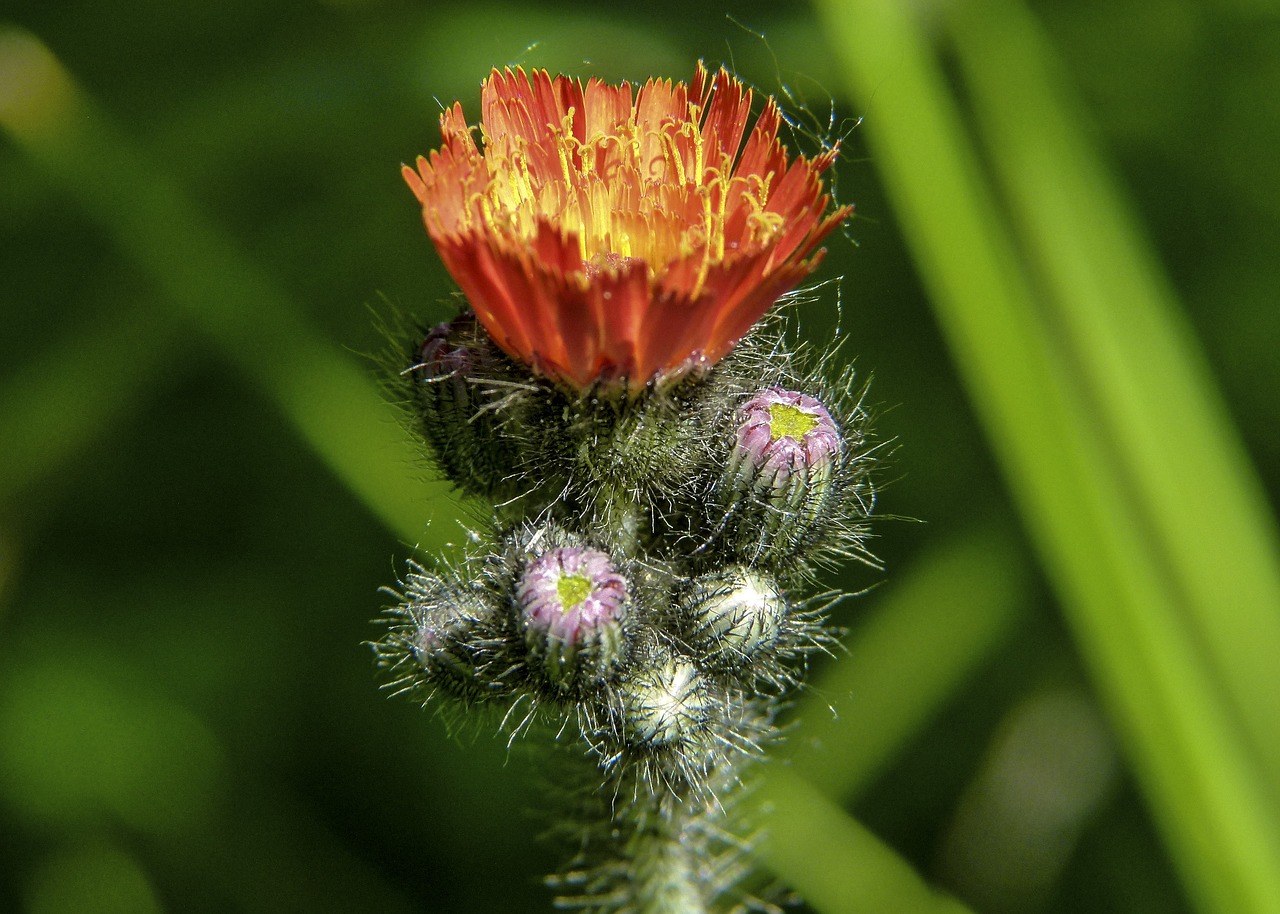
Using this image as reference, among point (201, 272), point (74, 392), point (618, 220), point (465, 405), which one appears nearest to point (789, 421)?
point (618, 220)

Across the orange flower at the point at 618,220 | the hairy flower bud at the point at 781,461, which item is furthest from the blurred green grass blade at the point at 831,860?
the orange flower at the point at 618,220

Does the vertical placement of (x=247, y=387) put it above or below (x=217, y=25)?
below

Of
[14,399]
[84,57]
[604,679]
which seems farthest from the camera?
[84,57]

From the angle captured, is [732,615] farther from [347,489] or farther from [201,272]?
[201,272]

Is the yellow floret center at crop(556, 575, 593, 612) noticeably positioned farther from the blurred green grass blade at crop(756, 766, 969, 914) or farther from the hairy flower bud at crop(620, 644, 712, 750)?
the blurred green grass blade at crop(756, 766, 969, 914)

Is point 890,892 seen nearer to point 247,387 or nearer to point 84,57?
point 247,387

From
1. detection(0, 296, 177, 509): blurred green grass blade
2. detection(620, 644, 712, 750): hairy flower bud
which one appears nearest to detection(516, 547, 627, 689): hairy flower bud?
detection(620, 644, 712, 750): hairy flower bud

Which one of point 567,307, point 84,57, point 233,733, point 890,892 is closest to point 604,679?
point 567,307

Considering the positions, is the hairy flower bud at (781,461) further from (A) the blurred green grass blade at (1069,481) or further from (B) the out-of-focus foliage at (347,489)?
(B) the out-of-focus foliage at (347,489)
